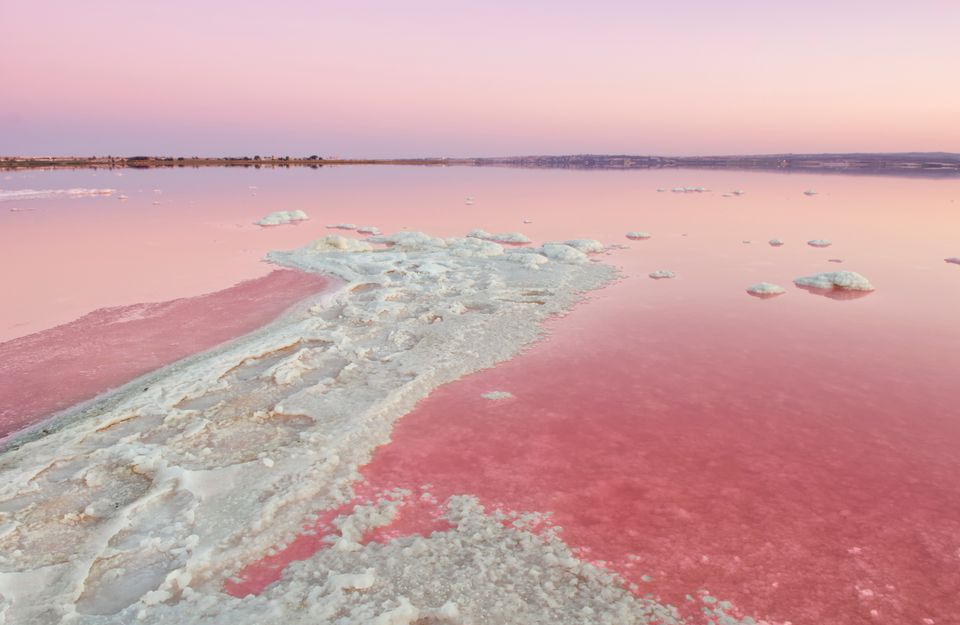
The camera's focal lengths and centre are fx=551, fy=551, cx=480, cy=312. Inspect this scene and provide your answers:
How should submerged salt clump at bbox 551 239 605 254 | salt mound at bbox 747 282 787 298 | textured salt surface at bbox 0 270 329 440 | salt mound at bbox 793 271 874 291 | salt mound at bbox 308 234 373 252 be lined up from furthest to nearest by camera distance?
submerged salt clump at bbox 551 239 605 254, salt mound at bbox 308 234 373 252, salt mound at bbox 793 271 874 291, salt mound at bbox 747 282 787 298, textured salt surface at bbox 0 270 329 440

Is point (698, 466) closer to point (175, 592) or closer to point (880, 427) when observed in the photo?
point (880, 427)

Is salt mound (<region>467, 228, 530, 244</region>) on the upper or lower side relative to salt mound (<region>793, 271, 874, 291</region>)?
upper

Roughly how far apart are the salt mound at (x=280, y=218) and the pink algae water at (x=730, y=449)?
16.5 m

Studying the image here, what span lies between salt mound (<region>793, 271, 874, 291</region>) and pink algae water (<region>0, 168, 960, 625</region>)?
23.0 inches

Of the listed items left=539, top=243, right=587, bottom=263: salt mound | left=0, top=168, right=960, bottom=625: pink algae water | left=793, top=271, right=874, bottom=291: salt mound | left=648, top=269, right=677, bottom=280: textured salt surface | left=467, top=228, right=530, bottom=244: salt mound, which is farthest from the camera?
left=467, top=228, right=530, bottom=244: salt mound

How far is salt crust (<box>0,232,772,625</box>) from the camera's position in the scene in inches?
132

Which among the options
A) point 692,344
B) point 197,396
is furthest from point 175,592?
point 692,344

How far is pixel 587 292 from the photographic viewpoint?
461 inches

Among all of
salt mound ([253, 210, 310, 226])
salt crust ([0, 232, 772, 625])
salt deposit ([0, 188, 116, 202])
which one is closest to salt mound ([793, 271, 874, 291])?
salt crust ([0, 232, 772, 625])

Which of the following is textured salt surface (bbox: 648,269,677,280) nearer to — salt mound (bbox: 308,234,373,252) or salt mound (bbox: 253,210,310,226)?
salt mound (bbox: 308,234,373,252)

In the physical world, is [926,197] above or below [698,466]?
above

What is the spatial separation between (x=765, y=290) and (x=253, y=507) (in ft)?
35.6

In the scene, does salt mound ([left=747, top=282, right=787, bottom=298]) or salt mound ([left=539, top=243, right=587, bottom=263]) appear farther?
salt mound ([left=539, top=243, right=587, bottom=263])

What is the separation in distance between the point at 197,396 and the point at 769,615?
19.2 feet
